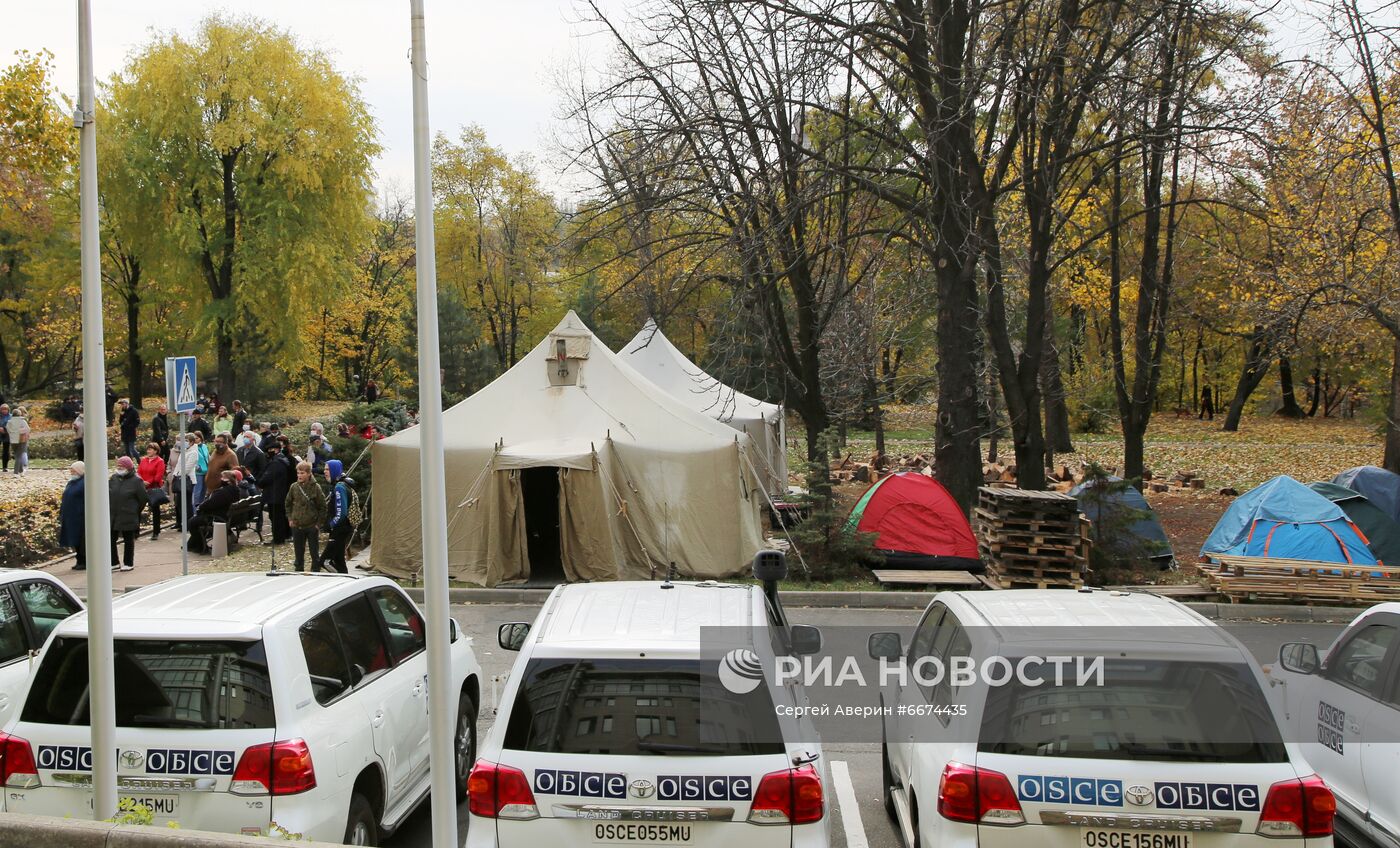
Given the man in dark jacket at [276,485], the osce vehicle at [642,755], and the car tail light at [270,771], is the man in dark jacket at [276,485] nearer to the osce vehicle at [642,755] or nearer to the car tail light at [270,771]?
the car tail light at [270,771]

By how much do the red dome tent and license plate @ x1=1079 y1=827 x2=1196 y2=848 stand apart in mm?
11482

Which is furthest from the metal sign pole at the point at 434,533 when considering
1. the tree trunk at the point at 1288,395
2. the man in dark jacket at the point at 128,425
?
the tree trunk at the point at 1288,395

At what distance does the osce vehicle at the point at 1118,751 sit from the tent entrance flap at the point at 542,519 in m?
11.7

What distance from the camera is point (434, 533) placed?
457 cm

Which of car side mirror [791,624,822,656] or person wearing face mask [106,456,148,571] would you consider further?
person wearing face mask [106,456,148,571]

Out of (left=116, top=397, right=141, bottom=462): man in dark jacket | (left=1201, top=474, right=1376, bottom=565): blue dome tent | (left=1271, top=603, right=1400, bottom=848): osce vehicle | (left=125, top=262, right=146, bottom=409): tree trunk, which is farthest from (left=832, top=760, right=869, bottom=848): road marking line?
(left=125, top=262, right=146, bottom=409): tree trunk

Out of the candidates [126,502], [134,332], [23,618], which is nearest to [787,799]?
[23,618]

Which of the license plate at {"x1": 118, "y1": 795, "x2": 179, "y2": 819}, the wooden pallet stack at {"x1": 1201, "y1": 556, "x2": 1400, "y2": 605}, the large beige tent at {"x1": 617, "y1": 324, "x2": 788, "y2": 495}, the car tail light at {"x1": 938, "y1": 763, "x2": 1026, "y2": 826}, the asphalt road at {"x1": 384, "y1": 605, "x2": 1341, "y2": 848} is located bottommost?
the asphalt road at {"x1": 384, "y1": 605, "x2": 1341, "y2": 848}

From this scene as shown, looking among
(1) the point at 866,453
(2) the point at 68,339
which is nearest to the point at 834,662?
(1) the point at 866,453

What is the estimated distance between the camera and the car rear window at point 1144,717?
14.9 ft

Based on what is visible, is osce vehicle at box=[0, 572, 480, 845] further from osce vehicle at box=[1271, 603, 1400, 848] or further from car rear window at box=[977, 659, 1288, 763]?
osce vehicle at box=[1271, 603, 1400, 848]

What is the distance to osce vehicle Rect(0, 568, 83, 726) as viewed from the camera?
7336 mm

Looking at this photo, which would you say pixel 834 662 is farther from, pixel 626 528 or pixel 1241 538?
pixel 1241 538

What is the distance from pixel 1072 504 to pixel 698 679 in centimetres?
1119
